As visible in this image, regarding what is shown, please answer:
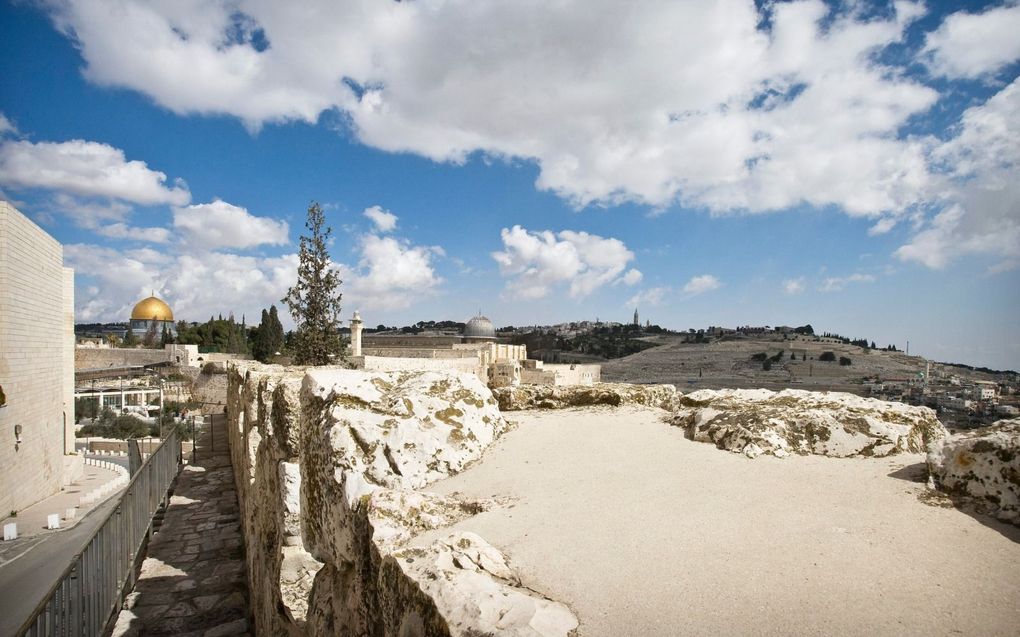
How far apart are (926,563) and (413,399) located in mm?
2944

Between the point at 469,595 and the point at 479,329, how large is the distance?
164 ft

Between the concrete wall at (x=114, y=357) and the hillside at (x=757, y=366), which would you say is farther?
the concrete wall at (x=114, y=357)

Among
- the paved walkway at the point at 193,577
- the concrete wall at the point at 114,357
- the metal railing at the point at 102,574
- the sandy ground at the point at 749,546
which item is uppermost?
the concrete wall at the point at 114,357

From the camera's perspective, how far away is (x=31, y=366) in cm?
1312

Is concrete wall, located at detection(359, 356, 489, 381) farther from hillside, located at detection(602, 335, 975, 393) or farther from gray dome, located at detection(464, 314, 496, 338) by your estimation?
gray dome, located at detection(464, 314, 496, 338)

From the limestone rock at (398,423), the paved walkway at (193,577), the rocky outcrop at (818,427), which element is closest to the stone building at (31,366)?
the paved walkway at (193,577)

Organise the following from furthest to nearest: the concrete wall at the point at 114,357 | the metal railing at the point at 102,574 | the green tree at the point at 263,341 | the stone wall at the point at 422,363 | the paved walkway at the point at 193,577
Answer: the green tree at the point at 263,341 < the concrete wall at the point at 114,357 < the stone wall at the point at 422,363 < the paved walkway at the point at 193,577 < the metal railing at the point at 102,574

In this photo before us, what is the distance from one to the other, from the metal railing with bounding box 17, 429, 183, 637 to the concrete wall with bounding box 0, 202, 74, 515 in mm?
6110

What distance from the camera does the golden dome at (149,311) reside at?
61.7 meters

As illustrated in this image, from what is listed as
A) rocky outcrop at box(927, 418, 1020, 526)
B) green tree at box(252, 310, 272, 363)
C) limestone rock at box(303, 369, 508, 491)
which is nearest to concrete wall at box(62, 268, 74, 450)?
limestone rock at box(303, 369, 508, 491)

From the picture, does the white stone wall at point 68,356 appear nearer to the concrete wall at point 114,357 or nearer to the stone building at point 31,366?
the stone building at point 31,366

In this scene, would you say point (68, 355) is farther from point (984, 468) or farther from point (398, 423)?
point (984, 468)

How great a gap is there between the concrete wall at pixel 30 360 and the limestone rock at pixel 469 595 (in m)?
14.3

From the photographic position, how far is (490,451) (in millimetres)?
4027
